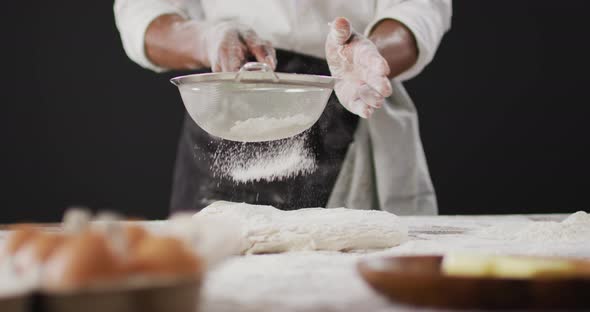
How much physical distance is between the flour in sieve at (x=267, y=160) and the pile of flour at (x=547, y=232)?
0.56 meters

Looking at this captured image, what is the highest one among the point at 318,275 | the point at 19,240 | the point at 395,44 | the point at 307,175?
the point at 395,44

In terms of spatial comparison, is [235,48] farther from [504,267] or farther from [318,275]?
[504,267]

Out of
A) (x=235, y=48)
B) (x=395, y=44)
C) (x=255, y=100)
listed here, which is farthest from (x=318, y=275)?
(x=395, y=44)

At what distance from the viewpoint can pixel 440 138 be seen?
3014 mm

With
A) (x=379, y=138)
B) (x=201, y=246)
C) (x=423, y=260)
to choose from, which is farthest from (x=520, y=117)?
(x=201, y=246)

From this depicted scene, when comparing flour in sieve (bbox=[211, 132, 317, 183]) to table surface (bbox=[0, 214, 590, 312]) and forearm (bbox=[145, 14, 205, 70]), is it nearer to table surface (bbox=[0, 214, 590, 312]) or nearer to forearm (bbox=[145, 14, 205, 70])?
forearm (bbox=[145, 14, 205, 70])

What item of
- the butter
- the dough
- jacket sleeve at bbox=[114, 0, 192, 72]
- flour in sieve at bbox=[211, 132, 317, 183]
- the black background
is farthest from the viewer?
the black background

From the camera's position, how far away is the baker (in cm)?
191

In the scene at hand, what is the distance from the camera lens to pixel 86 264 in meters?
0.59

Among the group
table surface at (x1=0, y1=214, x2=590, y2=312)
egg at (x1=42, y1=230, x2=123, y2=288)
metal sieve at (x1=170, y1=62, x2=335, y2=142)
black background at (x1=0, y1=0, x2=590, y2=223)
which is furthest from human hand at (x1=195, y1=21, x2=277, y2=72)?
black background at (x1=0, y1=0, x2=590, y2=223)

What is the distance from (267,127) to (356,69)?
22cm

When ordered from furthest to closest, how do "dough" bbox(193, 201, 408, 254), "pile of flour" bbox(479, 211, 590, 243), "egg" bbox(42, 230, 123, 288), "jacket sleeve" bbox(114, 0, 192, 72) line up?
1. "jacket sleeve" bbox(114, 0, 192, 72)
2. "pile of flour" bbox(479, 211, 590, 243)
3. "dough" bbox(193, 201, 408, 254)
4. "egg" bbox(42, 230, 123, 288)

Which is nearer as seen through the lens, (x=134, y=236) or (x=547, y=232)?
(x=134, y=236)

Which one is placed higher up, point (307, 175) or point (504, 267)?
point (504, 267)
